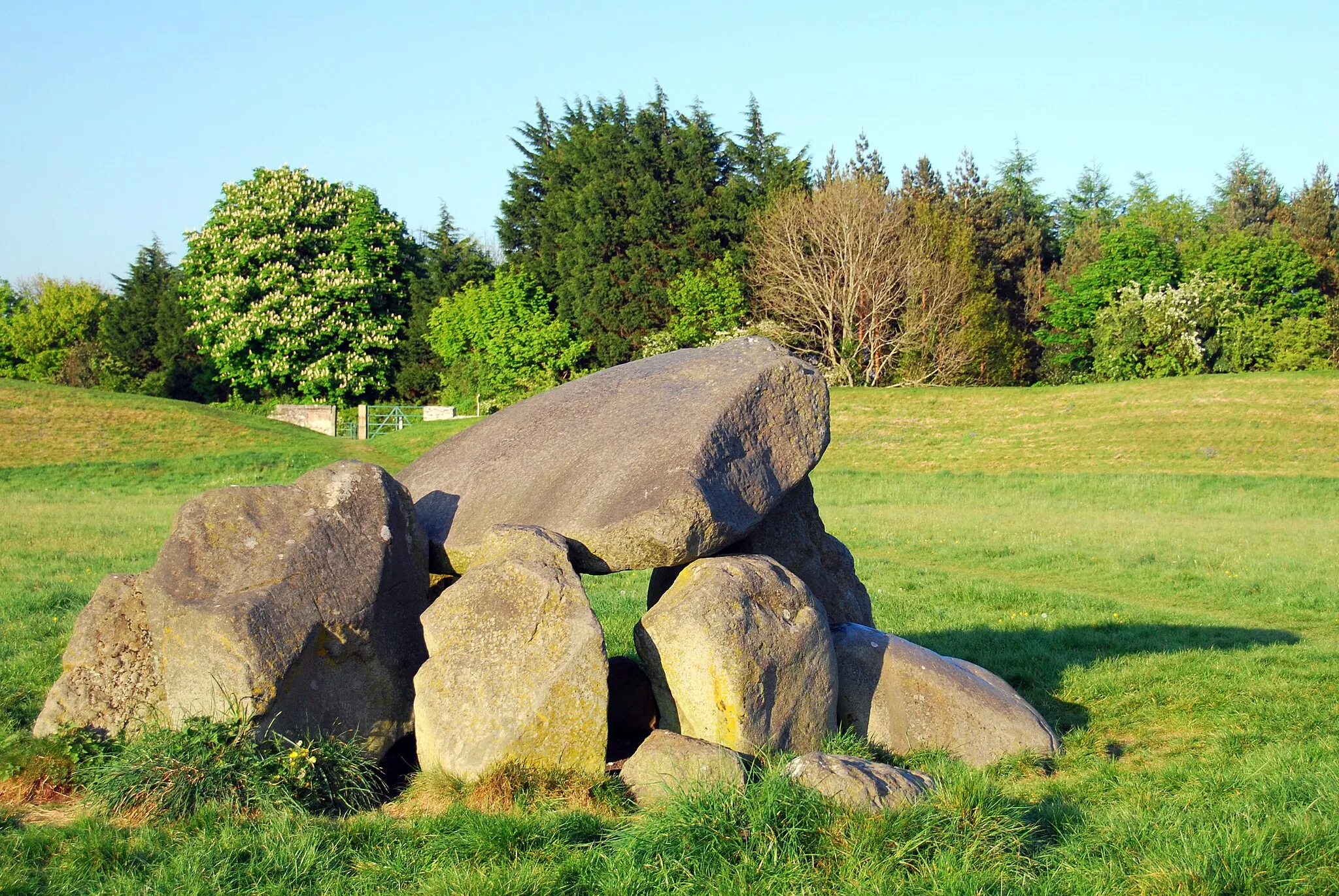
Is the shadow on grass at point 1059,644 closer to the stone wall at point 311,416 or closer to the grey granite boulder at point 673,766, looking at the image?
the grey granite boulder at point 673,766

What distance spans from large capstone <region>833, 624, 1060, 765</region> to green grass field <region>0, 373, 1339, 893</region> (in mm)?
273

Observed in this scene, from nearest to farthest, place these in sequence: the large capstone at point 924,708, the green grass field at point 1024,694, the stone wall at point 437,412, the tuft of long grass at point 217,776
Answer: the green grass field at point 1024,694 → the tuft of long grass at point 217,776 → the large capstone at point 924,708 → the stone wall at point 437,412

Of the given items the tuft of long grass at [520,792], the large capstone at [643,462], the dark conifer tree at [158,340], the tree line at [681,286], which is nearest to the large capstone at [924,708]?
the large capstone at [643,462]

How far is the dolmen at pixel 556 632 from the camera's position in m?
6.82

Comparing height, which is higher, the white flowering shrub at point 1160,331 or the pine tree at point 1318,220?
the pine tree at point 1318,220

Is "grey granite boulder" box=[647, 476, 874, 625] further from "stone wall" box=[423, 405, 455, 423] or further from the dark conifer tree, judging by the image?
the dark conifer tree

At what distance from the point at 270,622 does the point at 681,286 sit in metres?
44.4

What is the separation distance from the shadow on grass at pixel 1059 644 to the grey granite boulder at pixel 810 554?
169 centimetres

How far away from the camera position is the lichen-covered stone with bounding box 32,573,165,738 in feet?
23.7

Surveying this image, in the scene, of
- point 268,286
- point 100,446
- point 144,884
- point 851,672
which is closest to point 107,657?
point 144,884

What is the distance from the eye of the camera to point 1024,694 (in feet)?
32.8

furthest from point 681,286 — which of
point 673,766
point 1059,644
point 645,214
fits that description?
point 673,766

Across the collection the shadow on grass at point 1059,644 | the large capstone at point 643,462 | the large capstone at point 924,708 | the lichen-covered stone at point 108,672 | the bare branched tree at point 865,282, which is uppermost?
the bare branched tree at point 865,282

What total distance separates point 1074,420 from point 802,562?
99.1 ft
